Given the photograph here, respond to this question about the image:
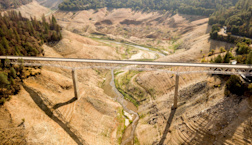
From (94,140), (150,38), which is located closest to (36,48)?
(94,140)

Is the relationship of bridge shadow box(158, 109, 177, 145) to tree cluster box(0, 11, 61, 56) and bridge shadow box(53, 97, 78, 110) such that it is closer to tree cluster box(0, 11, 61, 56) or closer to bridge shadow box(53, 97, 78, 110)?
bridge shadow box(53, 97, 78, 110)

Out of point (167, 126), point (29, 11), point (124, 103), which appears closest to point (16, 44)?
point (124, 103)

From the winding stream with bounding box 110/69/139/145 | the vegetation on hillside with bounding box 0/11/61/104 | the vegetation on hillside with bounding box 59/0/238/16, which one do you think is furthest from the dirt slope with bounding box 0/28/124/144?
the vegetation on hillside with bounding box 59/0/238/16

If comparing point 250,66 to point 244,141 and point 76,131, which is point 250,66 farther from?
point 76,131

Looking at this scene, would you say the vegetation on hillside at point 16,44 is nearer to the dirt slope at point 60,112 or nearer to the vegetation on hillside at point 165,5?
the dirt slope at point 60,112

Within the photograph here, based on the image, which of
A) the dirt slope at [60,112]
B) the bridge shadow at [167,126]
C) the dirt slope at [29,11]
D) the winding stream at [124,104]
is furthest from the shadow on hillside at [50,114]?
the dirt slope at [29,11]

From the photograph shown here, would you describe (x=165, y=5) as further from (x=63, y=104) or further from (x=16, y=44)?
(x=63, y=104)
